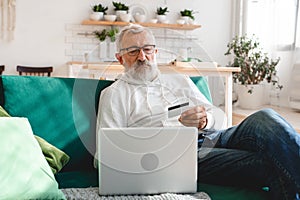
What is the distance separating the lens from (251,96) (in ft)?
18.1

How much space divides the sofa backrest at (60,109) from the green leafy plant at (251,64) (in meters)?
4.13

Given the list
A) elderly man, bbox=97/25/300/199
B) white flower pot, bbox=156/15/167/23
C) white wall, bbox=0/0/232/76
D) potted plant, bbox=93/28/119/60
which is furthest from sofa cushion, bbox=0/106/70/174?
white flower pot, bbox=156/15/167/23

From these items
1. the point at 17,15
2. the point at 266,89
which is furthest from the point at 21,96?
the point at 266,89

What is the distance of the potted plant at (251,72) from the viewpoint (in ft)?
17.9

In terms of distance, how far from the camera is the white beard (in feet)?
5.81

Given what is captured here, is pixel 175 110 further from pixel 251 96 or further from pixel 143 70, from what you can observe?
pixel 251 96

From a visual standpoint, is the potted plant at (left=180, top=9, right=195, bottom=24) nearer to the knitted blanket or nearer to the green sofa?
the green sofa

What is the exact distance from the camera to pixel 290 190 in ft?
4.16

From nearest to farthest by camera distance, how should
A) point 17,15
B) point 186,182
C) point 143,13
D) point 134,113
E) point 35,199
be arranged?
point 35,199
point 186,182
point 134,113
point 17,15
point 143,13

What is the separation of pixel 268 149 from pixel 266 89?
4.77 metres

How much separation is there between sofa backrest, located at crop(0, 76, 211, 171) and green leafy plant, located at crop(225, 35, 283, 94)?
13.6ft

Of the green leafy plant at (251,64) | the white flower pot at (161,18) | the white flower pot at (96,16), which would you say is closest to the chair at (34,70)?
the white flower pot at (96,16)

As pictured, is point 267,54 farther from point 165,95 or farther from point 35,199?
point 35,199

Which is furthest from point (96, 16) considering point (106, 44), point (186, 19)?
point (186, 19)
